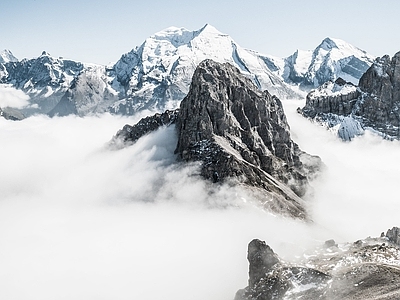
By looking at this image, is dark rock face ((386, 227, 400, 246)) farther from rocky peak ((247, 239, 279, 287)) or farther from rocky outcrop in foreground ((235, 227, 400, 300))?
rocky peak ((247, 239, 279, 287))

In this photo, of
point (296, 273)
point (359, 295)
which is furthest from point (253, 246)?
point (359, 295)

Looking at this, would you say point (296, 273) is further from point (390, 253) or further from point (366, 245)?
point (366, 245)

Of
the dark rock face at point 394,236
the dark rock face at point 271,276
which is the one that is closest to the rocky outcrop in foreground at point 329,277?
the dark rock face at point 271,276

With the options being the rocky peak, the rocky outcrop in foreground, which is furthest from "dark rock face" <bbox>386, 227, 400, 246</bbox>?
the rocky peak

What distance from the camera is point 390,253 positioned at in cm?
14600

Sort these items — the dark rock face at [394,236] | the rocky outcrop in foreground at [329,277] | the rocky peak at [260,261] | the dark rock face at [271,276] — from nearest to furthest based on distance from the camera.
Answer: the rocky outcrop in foreground at [329,277]
the dark rock face at [271,276]
the rocky peak at [260,261]
the dark rock face at [394,236]

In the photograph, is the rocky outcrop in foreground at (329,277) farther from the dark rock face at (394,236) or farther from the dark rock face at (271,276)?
the dark rock face at (394,236)

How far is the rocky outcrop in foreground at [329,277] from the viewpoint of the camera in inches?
4683

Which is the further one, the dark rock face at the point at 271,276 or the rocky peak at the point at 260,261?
the rocky peak at the point at 260,261

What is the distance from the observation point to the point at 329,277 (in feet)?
431

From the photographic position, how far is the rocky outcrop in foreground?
390ft

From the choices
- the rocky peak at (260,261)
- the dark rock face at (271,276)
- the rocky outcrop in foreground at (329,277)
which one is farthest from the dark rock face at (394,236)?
the rocky peak at (260,261)

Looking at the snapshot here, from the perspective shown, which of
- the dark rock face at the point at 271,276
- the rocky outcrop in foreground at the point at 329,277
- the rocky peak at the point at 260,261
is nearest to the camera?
the rocky outcrop in foreground at the point at 329,277

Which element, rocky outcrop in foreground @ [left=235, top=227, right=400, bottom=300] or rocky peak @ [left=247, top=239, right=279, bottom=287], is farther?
rocky peak @ [left=247, top=239, right=279, bottom=287]
